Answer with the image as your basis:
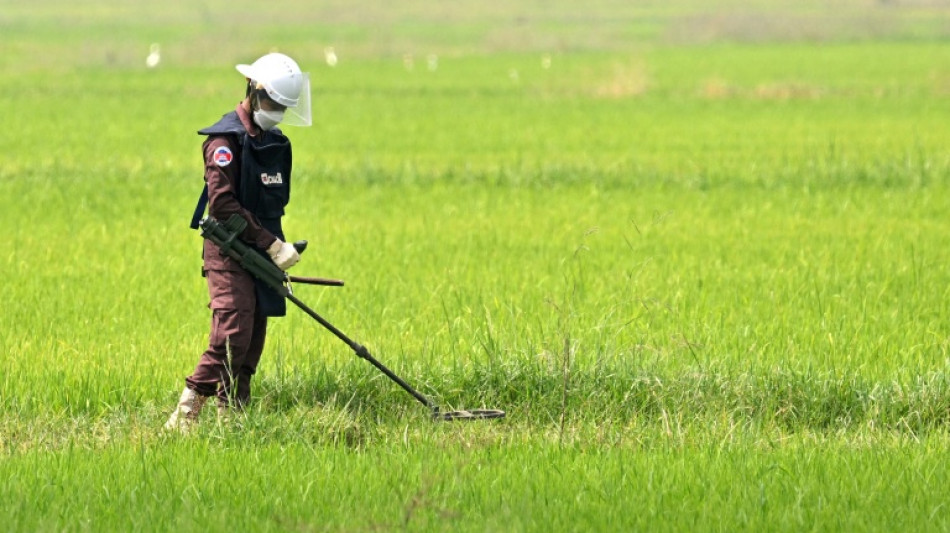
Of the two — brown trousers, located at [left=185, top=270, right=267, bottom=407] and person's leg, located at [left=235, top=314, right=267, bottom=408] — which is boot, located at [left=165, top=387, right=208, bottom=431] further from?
person's leg, located at [left=235, top=314, right=267, bottom=408]

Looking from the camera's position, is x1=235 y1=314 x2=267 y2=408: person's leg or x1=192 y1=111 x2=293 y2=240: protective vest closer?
x1=192 y1=111 x2=293 y2=240: protective vest

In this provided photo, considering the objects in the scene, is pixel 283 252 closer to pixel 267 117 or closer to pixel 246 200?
pixel 246 200

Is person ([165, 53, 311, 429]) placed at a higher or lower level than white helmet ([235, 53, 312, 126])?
lower

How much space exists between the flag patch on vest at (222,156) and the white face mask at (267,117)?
0.17 m

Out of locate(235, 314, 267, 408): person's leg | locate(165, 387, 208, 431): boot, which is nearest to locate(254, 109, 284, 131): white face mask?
locate(235, 314, 267, 408): person's leg

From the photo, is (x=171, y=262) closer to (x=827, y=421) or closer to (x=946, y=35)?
(x=827, y=421)

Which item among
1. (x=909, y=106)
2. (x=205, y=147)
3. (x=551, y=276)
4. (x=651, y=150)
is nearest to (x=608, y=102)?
(x=909, y=106)

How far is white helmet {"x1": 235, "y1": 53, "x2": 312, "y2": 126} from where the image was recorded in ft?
19.3

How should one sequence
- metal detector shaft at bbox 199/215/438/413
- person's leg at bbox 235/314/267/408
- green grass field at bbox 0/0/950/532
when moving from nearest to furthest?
green grass field at bbox 0/0/950/532
metal detector shaft at bbox 199/215/438/413
person's leg at bbox 235/314/267/408

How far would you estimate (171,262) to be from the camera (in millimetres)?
10398

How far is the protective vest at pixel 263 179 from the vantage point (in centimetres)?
595

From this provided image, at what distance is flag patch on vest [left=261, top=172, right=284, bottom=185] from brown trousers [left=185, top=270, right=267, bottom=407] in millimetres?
364

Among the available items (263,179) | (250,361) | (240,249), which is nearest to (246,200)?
(263,179)

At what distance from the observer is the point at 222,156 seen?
5.92 meters
